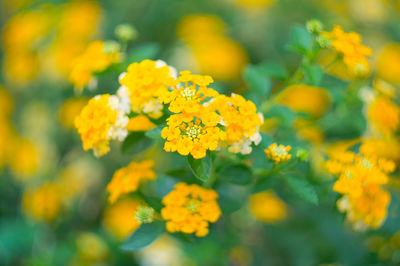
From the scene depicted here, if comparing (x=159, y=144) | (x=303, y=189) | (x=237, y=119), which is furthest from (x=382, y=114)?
(x=159, y=144)

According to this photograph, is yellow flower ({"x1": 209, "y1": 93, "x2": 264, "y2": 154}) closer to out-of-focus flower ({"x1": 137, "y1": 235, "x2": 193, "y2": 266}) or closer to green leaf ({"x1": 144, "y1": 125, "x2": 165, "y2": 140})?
green leaf ({"x1": 144, "y1": 125, "x2": 165, "y2": 140})

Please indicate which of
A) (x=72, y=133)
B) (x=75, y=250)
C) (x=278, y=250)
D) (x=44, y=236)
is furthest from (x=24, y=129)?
(x=278, y=250)

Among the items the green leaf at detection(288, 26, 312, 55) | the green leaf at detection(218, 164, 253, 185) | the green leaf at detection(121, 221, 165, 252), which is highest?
the green leaf at detection(288, 26, 312, 55)

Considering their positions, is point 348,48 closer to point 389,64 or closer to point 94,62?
point 94,62

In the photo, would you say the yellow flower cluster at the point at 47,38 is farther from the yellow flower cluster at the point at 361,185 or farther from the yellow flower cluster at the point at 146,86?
the yellow flower cluster at the point at 361,185

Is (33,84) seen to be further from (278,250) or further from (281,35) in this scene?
(278,250)

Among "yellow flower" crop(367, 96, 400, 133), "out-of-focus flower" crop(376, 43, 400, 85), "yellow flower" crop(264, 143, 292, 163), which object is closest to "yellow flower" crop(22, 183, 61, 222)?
"yellow flower" crop(264, 143, 292, 163)
